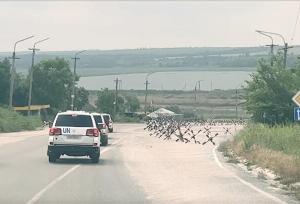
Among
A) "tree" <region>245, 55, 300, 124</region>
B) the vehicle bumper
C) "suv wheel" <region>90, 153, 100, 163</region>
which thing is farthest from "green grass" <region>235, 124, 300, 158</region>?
"tree" <region>245, 55, 300, 124</region>

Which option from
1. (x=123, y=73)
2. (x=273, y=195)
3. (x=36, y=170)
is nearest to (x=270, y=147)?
(x=36, y=170)

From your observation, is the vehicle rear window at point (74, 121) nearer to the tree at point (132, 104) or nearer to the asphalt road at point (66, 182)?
the asphalt road at point (66, 182)

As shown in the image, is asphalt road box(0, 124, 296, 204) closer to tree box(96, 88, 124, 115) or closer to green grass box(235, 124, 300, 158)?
green grass box(235, 124, 300, 158)

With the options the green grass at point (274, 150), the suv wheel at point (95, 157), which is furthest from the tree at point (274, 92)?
A: the suv wheel at point (95, 157)

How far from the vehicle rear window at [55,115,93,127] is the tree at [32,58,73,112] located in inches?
2991

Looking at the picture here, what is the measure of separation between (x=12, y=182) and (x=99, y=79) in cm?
17533

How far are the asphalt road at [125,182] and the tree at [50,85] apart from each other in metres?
73.7

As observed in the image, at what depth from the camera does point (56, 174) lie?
67.5ft

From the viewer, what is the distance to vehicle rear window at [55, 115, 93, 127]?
83.6 feet

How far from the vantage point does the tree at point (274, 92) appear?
43.0 meters

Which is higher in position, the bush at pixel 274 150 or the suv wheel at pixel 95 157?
the bush at pixel 274 150

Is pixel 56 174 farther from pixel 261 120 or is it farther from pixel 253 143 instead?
pixel 261 120

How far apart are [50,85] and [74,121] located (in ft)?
254

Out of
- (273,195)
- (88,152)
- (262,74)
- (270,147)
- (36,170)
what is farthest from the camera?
(262,74)
